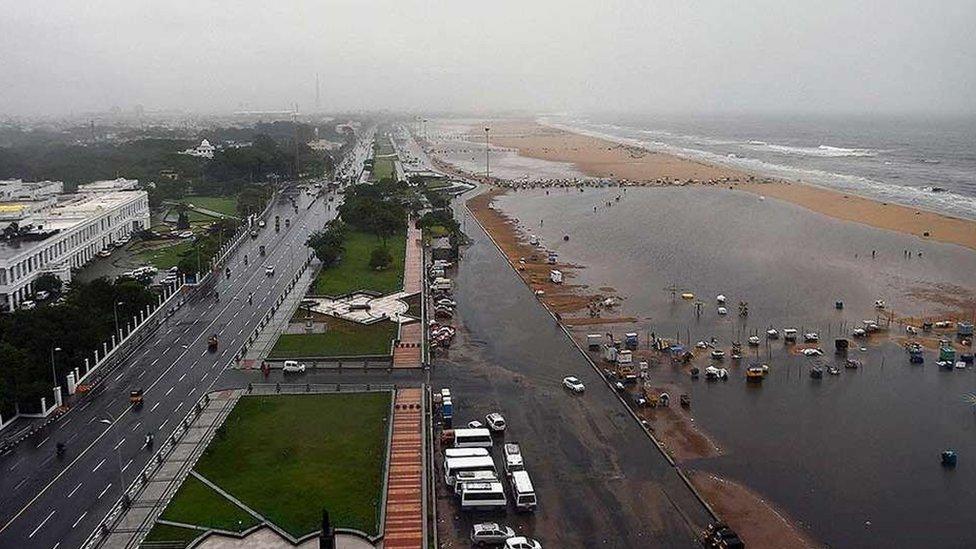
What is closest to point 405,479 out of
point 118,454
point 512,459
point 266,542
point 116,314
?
point 512,459

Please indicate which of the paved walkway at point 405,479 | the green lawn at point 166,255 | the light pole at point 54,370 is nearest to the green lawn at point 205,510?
the paved walkway at point 405,479

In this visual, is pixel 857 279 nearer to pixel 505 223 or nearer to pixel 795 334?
pixel 795 334

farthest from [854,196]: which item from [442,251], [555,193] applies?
[442,251]

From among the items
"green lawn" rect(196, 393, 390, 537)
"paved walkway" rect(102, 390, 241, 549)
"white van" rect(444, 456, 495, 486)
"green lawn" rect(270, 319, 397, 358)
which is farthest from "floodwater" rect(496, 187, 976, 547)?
"paved walkway" rect(102, 390, 241, 549)

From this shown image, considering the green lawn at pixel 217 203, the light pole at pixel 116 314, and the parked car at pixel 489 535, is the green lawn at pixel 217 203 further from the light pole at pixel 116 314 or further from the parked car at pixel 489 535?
the parked car at pixel 489 535

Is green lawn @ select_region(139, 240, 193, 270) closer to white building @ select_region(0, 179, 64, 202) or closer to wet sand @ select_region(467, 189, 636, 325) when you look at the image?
white building @ select_region(0, 179, 64, 202)

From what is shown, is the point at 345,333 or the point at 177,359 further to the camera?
the point at 345,333

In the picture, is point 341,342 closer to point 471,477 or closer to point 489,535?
point 471,477
